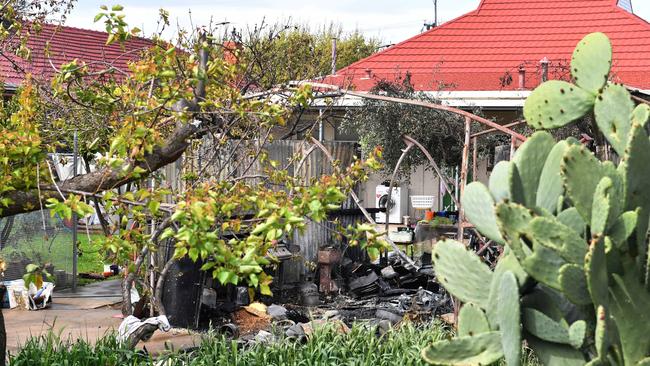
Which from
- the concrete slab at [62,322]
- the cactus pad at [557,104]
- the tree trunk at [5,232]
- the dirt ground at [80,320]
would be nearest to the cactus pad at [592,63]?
the cactus pad at [557,104]

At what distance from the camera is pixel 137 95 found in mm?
6410

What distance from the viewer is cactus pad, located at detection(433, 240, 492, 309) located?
4422mm

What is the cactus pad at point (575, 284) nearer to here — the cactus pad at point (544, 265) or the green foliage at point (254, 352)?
the cactus pad at point (544, 265)

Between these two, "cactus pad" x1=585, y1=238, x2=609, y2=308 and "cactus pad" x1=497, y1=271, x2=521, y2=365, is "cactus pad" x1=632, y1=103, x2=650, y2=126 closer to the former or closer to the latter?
"cactus pad" x1=585, y1=238, x2=609, y2=308

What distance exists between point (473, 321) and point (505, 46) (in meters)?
17.8

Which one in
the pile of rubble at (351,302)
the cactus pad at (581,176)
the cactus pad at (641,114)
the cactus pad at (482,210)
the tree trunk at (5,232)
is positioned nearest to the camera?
the cactus pad at (581,176)

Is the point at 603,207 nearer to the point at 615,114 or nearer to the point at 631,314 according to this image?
the point at 631,314

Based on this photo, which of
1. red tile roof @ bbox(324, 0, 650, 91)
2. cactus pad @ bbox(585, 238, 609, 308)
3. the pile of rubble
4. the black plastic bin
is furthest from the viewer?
red tile roof @ bbox(324, 0, 650, 91)

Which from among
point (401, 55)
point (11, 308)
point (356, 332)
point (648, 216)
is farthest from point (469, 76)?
point (648, 216)

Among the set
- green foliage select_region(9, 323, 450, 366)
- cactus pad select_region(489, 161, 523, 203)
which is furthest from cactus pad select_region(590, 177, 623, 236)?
green foliage select_region(9, 323, 450, 366)

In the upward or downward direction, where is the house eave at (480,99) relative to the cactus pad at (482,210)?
upward

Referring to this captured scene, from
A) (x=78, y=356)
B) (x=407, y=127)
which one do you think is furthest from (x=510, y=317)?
(x=407, y=127)

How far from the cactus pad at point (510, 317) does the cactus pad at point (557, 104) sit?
1.19 meters

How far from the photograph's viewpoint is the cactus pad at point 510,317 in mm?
3957
